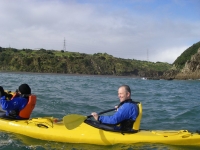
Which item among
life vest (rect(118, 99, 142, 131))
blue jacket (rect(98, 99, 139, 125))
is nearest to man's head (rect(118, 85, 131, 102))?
blue jacket (rect(98, 99, 139, 125))

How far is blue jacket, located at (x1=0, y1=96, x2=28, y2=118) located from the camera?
255 inches

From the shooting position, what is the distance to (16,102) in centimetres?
662

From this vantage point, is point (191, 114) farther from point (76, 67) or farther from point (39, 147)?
point (76, 67)

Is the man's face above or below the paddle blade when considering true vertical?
above

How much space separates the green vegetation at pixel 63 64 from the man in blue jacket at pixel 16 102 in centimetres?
5920

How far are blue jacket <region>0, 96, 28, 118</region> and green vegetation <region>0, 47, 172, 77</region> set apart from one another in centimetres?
5927

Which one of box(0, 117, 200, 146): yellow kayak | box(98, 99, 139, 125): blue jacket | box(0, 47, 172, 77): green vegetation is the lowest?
box(0, 117, 200, 146): yellow kayak

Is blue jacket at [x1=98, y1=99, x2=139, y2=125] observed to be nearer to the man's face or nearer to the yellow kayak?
the man's face

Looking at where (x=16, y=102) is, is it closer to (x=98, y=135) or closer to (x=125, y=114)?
(x=98, y=135)

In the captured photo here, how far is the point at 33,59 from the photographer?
69.3m

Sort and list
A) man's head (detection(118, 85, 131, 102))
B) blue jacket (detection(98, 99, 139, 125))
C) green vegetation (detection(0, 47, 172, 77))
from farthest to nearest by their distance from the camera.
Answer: green vegetation (detection(0, 47, 172, 77)) < blue jacket (detection(98, 99, 139, 125)) < man's head (detection(118, 85, 131, 102))

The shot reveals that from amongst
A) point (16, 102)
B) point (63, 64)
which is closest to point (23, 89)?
point (16, 102)

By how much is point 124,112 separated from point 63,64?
6639 cm

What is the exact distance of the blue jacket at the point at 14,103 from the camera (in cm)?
647
